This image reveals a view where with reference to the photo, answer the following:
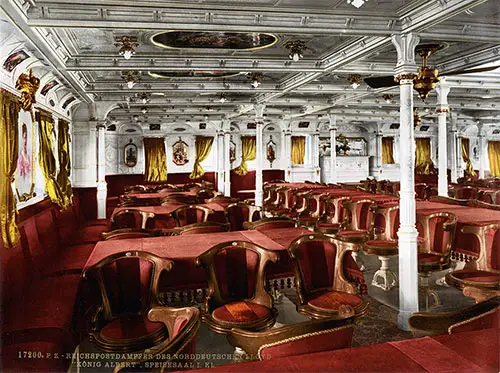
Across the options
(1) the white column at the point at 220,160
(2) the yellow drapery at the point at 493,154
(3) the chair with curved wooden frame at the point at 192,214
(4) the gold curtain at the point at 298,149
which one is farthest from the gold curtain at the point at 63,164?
(2) the yellow drapery at the point at 493,154

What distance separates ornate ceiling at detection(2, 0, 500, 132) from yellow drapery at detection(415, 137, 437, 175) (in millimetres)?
10955

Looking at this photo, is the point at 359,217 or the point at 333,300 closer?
the point at 333,300

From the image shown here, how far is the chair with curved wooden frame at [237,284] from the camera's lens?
370cm

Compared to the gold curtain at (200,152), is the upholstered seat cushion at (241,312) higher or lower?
lower

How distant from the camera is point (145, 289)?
3709 mm

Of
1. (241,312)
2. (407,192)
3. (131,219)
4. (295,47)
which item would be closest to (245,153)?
(131,219)

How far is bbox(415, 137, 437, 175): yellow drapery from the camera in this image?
22609 millimetres

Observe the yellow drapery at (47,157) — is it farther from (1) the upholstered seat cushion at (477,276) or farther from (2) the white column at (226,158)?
(2) the white column at (226,158)

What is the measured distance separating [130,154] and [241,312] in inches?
630

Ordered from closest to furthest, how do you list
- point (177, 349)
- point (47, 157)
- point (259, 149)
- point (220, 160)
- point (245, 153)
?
point (177, 349), point (47, 157), point (259, 149), point (220, 160), point (245, 153)

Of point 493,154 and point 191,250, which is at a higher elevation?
point 493,154

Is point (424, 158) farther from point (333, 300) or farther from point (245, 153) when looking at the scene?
point (333, 300)

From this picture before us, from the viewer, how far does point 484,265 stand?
5.00 metres

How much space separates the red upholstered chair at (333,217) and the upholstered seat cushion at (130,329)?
4.99 m
